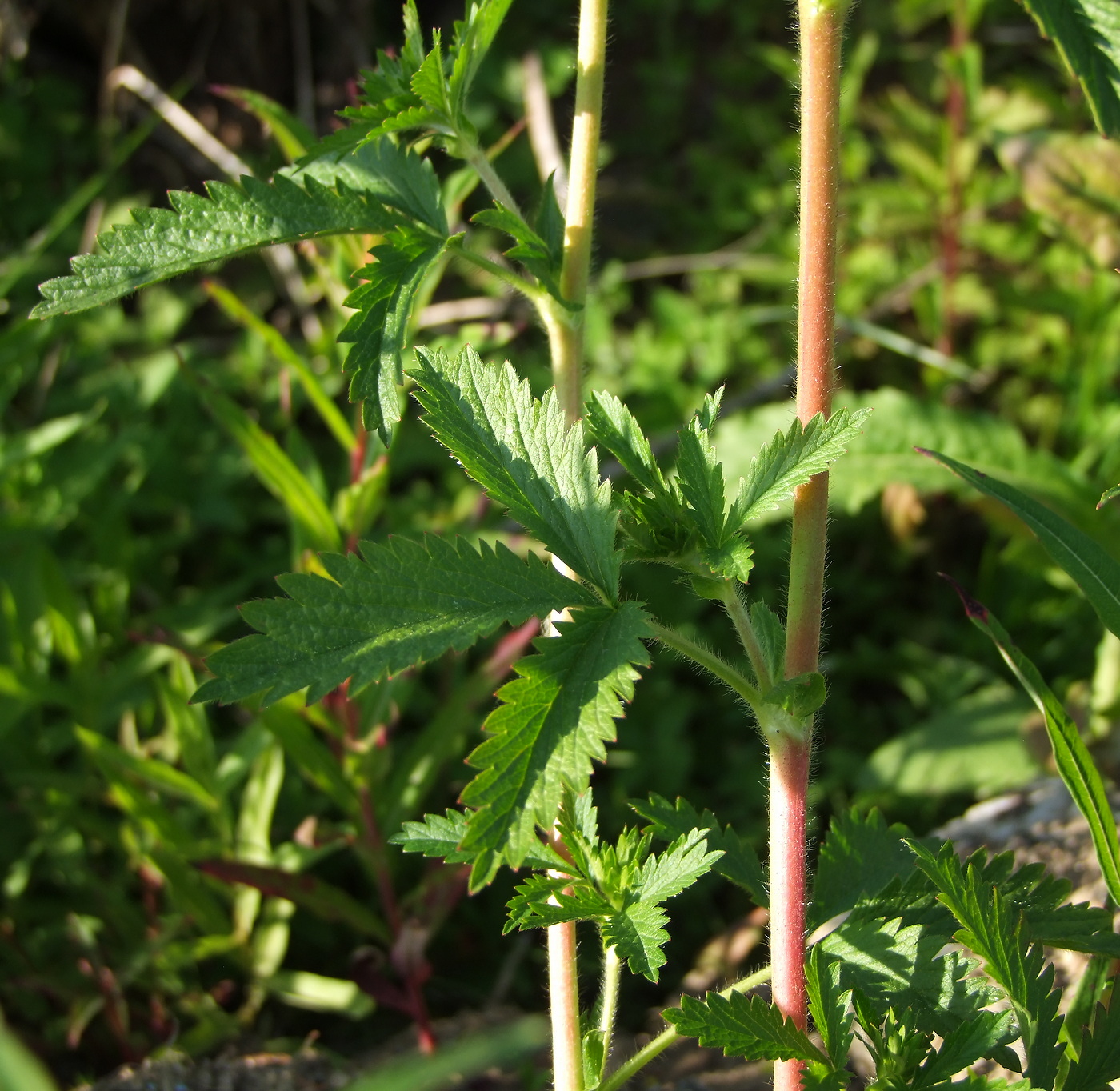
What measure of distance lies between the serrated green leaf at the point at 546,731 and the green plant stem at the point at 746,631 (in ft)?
0.38

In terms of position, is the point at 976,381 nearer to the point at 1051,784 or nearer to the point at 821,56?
the point at 1051,784

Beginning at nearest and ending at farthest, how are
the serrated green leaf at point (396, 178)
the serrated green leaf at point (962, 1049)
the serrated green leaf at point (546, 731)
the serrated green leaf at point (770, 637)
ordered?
the serrated green leaf at point (546, 731), the serrated green leaf at point (962, 1049), the serrated green leaf at point (770, 637), the serrated green leaf at point (396, 178)

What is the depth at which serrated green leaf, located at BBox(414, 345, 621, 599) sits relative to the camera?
1014 mm

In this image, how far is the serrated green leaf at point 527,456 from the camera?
1014 mm

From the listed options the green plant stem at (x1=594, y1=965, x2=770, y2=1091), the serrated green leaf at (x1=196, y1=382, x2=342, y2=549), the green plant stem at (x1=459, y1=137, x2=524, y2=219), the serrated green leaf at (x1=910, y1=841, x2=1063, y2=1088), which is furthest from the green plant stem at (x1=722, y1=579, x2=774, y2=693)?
the serrated green leaf at (x1=196, y1=382, x2=342, y2=549)

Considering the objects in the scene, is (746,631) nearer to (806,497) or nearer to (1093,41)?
(806,497)

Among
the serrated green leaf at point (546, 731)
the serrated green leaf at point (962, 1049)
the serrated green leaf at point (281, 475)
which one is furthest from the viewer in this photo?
the serrated green leaf at point (281, 475)

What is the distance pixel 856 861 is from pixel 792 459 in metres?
0.53

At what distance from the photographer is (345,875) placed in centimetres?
219

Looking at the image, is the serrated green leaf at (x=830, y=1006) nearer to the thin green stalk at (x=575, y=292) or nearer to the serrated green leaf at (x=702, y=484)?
the thin green stalk at (x=575, y=292)

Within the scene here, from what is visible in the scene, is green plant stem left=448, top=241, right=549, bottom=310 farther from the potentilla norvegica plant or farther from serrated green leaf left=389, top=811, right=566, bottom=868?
serrated green leaf left=389, top=811, right=566, bottom=868

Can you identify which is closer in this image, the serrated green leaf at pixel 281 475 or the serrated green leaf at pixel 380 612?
the serrated green leaf at pixel 380 612

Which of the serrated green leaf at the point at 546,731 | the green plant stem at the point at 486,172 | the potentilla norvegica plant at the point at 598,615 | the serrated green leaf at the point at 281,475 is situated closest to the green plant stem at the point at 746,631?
the potentilla norvegica plant at the point at 598,615

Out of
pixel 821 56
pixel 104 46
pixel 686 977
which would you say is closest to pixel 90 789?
pixel 686 977
